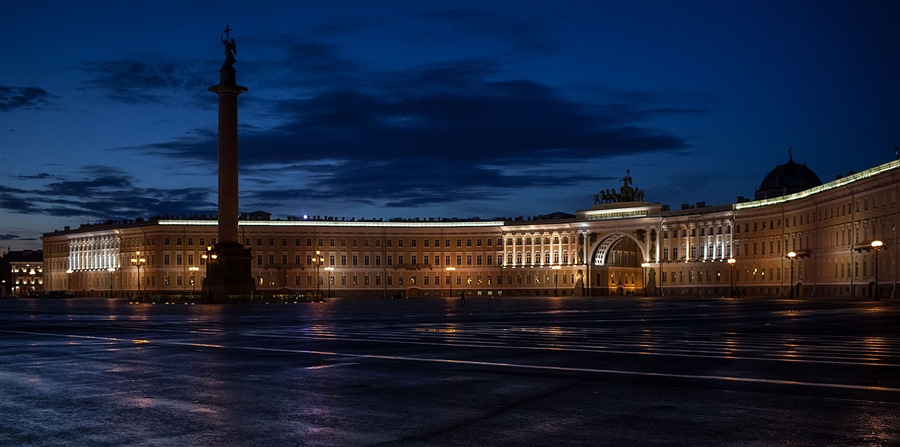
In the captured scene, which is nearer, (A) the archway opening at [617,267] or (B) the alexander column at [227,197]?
(B) the alexander column at [227,197]

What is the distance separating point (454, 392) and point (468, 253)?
158m

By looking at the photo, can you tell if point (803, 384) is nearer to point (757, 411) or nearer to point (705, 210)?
point (757, 411)

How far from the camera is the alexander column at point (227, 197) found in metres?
80.1

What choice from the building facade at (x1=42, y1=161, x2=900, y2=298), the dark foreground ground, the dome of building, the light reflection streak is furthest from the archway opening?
the light reflection streak

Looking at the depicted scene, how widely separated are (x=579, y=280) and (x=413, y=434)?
15449 centimetres

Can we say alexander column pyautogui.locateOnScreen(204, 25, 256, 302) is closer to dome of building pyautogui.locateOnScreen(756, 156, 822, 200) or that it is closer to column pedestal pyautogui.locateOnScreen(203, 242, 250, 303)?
column pedestal pyautogui.locateOnScreen(203, 242, 250, 303)

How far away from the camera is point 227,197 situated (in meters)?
80.2

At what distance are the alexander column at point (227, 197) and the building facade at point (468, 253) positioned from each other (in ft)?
201

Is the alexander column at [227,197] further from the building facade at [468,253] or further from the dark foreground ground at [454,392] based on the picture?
the building facade at [468,253]

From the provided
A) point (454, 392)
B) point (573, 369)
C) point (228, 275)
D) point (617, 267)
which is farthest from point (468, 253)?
point (454, 392)

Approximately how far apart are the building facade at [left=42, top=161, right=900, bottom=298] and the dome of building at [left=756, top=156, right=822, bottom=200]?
1.77 m

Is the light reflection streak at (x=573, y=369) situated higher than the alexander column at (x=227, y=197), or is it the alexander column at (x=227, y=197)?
the alexander column at (x=227, y=197)

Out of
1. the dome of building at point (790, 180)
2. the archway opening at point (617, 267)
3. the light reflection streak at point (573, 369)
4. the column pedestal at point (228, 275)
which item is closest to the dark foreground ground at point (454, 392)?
the light reflection streak at point (573, 369)

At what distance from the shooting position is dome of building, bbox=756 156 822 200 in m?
148
